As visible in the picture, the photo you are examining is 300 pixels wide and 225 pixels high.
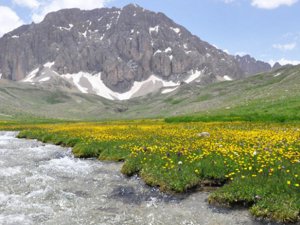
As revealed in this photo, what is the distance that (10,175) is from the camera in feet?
64.2

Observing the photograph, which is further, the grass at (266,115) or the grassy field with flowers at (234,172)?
the grass at (266,115)

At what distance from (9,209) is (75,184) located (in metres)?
4.38

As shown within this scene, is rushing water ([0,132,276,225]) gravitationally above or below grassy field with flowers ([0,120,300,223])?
below

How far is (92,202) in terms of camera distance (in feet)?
47.8

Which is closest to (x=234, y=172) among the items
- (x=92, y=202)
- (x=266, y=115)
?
(x=92, y=202)

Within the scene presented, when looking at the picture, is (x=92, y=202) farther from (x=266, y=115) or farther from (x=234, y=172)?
(x=266, y=115)

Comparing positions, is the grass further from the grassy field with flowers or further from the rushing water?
the rushing water

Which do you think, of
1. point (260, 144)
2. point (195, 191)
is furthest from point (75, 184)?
point (260, 144)

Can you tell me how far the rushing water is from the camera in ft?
40.7

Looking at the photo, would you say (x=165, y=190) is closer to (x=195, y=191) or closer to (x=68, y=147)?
(x=195, y=191)

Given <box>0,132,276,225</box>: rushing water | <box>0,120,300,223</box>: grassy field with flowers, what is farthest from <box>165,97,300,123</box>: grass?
<box>0,132,276,225</box>: rushing water

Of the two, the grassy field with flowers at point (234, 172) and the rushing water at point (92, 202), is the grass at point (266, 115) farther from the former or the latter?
the rushing water at point (92, 202)

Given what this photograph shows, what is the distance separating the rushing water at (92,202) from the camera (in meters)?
12.4

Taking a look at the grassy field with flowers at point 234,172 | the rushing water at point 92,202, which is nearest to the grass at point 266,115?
the grassy field with flowers at point 234,172
